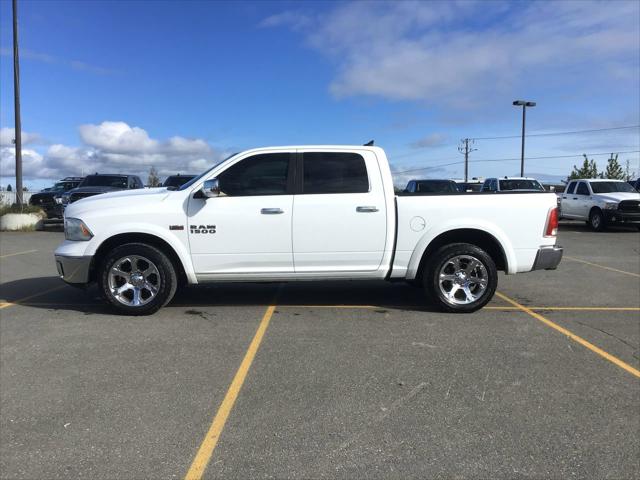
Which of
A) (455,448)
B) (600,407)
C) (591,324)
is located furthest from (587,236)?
(455,448)

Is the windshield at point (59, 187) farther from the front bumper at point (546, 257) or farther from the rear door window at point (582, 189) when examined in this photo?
the front bumper at point (546, 257)

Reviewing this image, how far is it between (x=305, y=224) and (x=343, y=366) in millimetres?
2009

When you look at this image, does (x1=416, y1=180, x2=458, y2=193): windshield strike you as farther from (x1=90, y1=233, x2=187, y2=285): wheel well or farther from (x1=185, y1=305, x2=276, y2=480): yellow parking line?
(x1=185, y1=305, x2=276, y2=480): yellow parking line

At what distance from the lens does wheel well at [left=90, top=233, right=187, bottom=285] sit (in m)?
5.90

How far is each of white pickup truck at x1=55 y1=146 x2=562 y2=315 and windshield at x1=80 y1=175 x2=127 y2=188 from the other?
12.5m

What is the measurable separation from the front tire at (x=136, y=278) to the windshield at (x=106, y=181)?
505 inches

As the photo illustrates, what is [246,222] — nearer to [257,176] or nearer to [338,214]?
[257,176]

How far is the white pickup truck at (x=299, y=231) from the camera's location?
19.1 ft

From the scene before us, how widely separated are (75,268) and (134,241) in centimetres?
73

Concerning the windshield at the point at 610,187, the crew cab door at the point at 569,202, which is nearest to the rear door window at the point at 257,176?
the windshield at the point at 610,187

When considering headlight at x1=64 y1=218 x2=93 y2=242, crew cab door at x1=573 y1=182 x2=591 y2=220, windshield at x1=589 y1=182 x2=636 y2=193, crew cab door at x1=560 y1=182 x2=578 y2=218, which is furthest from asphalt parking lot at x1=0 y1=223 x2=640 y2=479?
crew cab door at x1=560 y1=182 x2=578 y2=218

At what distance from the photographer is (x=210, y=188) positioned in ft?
18.5

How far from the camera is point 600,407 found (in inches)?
142

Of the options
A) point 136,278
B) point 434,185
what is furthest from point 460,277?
point 434,185
